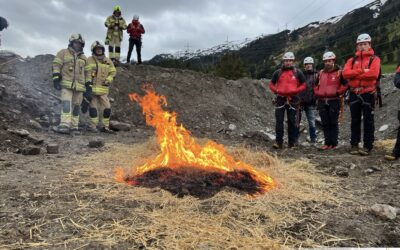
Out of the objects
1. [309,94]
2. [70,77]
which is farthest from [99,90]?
[309,94]

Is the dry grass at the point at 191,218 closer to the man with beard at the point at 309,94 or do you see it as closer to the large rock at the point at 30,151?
the large rock at the point at 30,151

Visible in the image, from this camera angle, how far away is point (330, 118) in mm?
9156

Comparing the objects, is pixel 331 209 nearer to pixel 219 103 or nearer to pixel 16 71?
pixel 219 103

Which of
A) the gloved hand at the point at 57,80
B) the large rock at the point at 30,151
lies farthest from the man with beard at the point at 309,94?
the large rock at the point at 30,151

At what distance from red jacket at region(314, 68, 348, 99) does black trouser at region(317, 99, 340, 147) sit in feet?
0.58

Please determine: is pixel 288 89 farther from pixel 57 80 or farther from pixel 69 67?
pixel 57 80

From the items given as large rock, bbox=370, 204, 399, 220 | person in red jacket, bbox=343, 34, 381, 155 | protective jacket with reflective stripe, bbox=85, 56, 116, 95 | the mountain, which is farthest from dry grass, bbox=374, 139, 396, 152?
the mountain

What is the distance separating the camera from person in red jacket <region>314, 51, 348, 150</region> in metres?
8.91

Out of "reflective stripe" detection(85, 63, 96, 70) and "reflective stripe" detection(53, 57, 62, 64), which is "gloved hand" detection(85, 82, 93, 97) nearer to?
"reflective stripe" detection(85, 63, 96, 70)

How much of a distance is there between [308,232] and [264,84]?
14184mm

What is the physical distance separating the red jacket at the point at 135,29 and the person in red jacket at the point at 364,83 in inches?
335

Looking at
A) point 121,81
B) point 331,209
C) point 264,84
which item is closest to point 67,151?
point 331,209

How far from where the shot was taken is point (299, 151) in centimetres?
914

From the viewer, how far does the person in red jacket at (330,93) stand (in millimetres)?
8914
